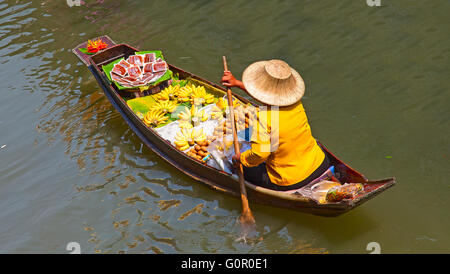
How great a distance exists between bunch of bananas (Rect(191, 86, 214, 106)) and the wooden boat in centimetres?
26

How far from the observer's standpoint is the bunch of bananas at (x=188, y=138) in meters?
5.77

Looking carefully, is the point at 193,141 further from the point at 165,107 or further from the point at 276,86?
the point at 276,86

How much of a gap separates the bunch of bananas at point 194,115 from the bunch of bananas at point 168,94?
0.51 metres

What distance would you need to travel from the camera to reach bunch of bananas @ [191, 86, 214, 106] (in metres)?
6.44

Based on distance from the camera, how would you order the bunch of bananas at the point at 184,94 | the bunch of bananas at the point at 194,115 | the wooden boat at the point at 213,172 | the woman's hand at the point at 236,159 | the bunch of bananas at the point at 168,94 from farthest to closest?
the bunch of bananas at the point at 168,94
the bunch of bananas at the point at 184,94
the bunch of bananas at the point at 194,115
the woman's hand at the point at 236,159
the wooden boat at the point at 213,172

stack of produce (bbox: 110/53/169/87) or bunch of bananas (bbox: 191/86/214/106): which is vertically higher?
stack of produce (bbox: 110/53/169/87)

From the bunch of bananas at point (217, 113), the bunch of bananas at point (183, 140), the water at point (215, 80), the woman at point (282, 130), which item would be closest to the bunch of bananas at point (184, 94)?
the bunch of bananas at point (217, 113)

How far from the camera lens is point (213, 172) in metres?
5.36

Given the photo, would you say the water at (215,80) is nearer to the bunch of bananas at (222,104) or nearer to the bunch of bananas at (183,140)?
the bunch of bananas at (183,140)

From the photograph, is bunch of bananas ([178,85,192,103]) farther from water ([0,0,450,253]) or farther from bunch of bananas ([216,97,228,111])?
water ([0,0,450,253])

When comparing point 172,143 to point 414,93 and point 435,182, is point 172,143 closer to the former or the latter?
point 435,182

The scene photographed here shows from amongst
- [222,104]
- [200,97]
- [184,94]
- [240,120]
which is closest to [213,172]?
[240,120]

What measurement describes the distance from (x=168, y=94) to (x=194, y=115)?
0.82 meters

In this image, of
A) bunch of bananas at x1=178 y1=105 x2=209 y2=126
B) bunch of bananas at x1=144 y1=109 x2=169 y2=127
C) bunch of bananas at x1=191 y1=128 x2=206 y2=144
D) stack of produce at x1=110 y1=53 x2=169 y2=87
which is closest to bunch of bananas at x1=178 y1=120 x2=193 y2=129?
bunch of bananas at x1=178 y1=105 x2=209 y2=126
